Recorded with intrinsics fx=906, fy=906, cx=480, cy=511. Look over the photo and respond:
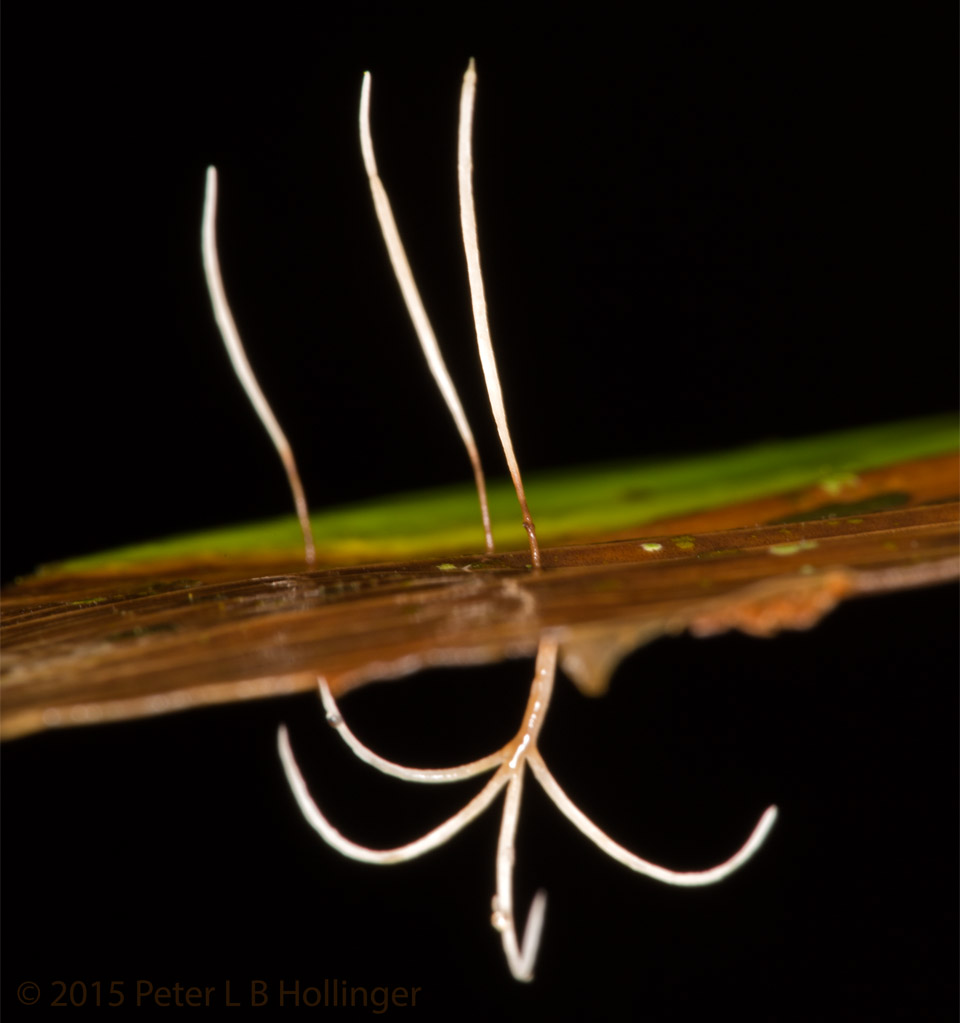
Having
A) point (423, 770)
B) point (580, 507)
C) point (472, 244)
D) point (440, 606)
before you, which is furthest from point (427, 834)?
point (580, 507)

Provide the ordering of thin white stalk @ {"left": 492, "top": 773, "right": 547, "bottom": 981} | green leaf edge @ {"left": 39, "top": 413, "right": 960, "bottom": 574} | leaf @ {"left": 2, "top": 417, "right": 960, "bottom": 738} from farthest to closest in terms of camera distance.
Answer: green leaf edge @ {"left": 39, "top": 413, "right": 960, "bottom": 574}, thin white stalk @ {"left": 492, "top": 773, "right": 547, "bottom": 981}, leaf @ {"left": 2, "top": 417, "right": 960, "bottom": 738}

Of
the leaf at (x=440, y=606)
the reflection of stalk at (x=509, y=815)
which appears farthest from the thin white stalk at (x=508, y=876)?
the leaf at (x=440, y=606)

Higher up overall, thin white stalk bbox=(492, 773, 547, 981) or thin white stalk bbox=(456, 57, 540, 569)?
thin white stalk bbox=(456, 57, 540, 569)

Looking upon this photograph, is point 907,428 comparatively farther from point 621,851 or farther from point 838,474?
point 621,851

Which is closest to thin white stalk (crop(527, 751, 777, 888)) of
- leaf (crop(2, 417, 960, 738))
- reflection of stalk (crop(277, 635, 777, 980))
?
reflection of stalk (crop(277, 635, 777, 980))

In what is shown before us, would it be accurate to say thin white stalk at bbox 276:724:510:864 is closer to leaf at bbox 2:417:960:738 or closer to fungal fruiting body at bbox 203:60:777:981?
fungal fruiting body at bbox 203:60:777:981

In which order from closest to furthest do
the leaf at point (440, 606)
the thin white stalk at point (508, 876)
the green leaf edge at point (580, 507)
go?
the leaf at point (440, 606) < the thin white stalk at point (508, 876) < the green leaf edge at point (580, 507)

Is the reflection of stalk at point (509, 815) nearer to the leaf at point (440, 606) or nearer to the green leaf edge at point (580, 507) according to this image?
the leaf at point (440, 606)

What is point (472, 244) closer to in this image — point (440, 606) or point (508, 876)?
point (440, 606)

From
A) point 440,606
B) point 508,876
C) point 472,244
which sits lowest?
point 508,876
